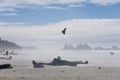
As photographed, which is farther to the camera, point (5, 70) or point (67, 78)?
point (5, 70)

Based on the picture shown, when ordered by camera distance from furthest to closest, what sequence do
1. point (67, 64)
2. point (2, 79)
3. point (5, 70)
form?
point (67, 64) → point (5, 70) → point (2, 79)

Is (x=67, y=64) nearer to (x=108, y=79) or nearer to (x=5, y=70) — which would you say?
(x=5, y=70)

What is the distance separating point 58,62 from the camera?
55031 millimetres

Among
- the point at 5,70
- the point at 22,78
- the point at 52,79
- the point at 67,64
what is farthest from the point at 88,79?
the point at 67,64

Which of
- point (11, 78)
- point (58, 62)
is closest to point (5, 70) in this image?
point (11, 78)

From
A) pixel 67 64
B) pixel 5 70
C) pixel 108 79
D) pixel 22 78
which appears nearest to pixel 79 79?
pixel 108 79

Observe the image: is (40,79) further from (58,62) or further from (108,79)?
(58,62)

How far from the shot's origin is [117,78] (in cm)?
3338

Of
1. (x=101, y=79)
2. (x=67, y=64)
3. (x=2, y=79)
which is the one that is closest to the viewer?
(x=2, y=79)

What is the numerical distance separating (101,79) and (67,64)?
22998mm

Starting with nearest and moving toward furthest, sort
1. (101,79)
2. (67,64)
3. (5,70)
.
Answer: (101,79) < (5,70) < (67,64)

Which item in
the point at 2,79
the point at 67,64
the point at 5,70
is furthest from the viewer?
the point at 67,64

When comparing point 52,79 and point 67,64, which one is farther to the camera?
point 67,64

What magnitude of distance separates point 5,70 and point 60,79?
10779 mm
